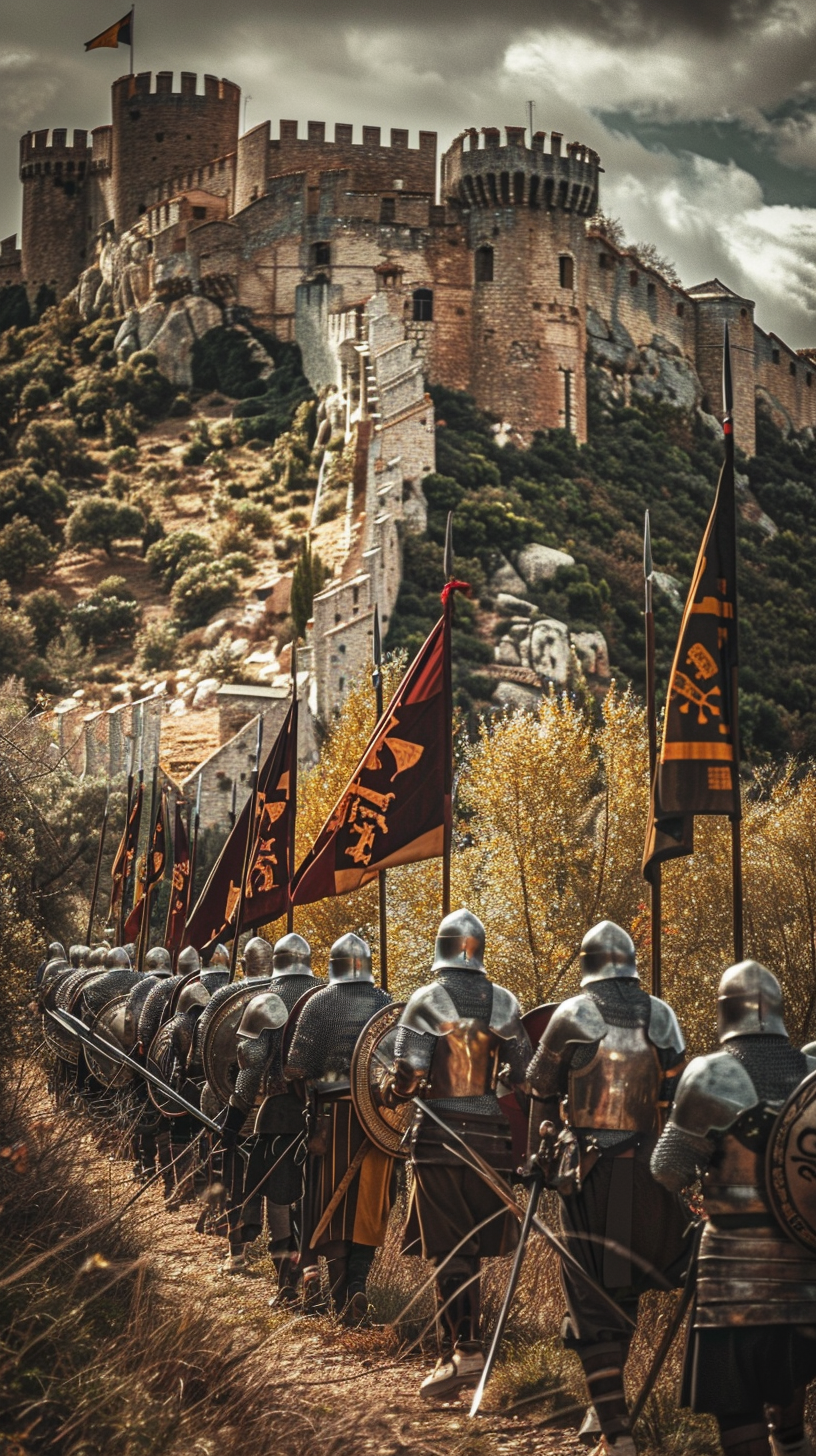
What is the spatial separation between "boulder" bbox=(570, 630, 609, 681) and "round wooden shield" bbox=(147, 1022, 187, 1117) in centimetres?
4084

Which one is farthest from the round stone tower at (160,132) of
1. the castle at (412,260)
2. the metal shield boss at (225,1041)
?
the metal shield boss at (225,1041)

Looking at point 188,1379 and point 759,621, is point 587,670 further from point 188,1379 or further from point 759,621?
point 188,1379

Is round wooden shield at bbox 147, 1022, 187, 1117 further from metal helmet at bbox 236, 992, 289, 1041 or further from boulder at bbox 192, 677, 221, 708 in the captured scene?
boulder at bbox 192, 677, 221, 708

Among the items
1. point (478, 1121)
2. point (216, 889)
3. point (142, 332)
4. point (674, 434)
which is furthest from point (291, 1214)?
point (142, 332)

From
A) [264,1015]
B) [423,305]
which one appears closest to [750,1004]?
[264,1015]

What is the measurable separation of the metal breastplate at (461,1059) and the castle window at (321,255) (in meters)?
66.5

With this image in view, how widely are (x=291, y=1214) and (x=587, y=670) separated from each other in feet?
146

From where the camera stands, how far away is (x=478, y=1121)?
8.39 meters

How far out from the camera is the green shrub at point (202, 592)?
2532 inches

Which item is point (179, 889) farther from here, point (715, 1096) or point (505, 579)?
point (505, 579)

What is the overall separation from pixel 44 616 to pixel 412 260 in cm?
1828

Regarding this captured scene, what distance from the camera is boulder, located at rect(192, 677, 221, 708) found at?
172 feet

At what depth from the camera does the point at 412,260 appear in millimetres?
70312

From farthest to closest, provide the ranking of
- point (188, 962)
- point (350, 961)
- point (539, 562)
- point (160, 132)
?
point (160, 132), point (539, 562), point (188, 962), point (350, 961)
